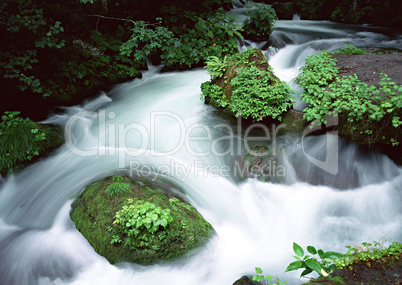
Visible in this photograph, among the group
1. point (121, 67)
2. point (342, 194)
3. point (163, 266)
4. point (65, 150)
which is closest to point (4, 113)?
point (65, 150)

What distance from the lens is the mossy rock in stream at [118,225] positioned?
3.62 meters

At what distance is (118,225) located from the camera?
3.70 m

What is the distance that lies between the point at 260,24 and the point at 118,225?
9756 millimetres

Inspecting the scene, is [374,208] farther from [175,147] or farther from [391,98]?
[175,147]

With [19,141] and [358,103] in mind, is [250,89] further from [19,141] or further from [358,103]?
Answer: [19,141]

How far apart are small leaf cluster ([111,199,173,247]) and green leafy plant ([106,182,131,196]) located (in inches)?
22.8

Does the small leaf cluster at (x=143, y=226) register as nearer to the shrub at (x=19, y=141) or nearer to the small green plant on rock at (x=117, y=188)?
the small green plant on rock at (x=117, y=188)

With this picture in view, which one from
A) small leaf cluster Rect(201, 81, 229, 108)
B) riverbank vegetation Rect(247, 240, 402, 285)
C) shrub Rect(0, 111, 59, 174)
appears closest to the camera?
riverbank vegetation Rect(247, 240, 402, 285)

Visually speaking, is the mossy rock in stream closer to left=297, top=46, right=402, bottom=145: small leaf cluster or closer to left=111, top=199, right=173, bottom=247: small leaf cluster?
left=111, top=199, right=173, bottom=247: small leaf cluster

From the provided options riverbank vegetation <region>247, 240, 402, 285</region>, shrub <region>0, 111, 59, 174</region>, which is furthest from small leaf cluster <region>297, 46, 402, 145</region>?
shrub <region>0, 111, 59, 174</region>

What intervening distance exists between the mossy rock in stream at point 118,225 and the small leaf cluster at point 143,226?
20mm

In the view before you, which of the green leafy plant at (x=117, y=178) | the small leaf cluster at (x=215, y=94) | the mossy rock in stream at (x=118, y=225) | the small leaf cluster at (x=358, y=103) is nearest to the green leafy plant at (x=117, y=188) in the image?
the mossy rock in stream at (x=118, y=225)

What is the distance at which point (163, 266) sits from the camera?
3664 millimetres

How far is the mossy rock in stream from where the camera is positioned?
11.9 ft
